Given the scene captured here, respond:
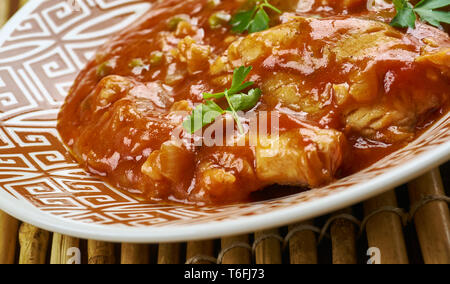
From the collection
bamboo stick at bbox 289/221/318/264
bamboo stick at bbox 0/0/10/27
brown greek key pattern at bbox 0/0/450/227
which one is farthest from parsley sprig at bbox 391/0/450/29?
bamboo stick at bbox 0/0/10/27

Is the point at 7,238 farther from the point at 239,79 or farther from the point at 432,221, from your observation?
the point at 432,221

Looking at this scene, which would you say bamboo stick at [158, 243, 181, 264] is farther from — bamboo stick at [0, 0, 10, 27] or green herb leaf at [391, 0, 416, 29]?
bamboo stick at [0, 0, 10, 27]

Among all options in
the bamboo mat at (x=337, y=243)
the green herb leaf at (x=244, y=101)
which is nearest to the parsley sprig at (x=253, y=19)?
the green herb leaf at (x=244, y=101)

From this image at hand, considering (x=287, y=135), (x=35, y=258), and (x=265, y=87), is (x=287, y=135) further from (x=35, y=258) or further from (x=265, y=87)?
(x=35, y=258)

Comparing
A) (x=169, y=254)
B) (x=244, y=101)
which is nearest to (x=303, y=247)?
(x=169, y=254)

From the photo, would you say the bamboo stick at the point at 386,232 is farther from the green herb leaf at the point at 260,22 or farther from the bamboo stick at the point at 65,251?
the bamboo stick at the point at 65,251

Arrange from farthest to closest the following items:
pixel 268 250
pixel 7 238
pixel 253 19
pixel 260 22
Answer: pixel 253 19
pixel 260 22
pixel 7 238
pixel 268 250

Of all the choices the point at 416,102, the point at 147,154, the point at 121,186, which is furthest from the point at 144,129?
the point at 416,102
